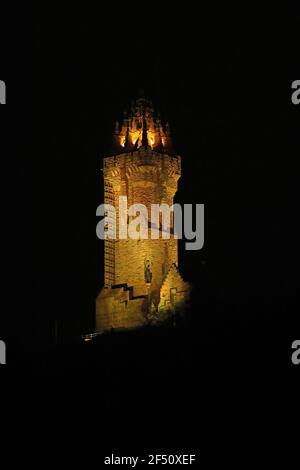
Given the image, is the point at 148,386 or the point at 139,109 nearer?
the point at 148,386

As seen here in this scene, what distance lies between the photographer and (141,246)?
7550 centimetres

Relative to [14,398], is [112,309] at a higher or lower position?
higher

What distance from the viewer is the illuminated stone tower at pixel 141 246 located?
7319 centimetres

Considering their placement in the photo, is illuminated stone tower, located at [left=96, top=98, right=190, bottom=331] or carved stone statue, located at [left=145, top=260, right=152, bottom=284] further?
carved stone statue, located at [left=145, top=260, right=152, bottom=284]

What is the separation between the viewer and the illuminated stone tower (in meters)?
73.2

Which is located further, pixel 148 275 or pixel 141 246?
pixel 141 246

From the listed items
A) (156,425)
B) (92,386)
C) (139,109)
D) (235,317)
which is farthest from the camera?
(139,109)

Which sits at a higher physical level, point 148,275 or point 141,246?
point 141,246

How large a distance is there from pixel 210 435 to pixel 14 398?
41.8 ft

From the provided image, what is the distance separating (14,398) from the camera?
69.2 meters

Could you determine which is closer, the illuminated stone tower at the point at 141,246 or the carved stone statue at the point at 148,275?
the illuminated stone tower at the point at 141,246
